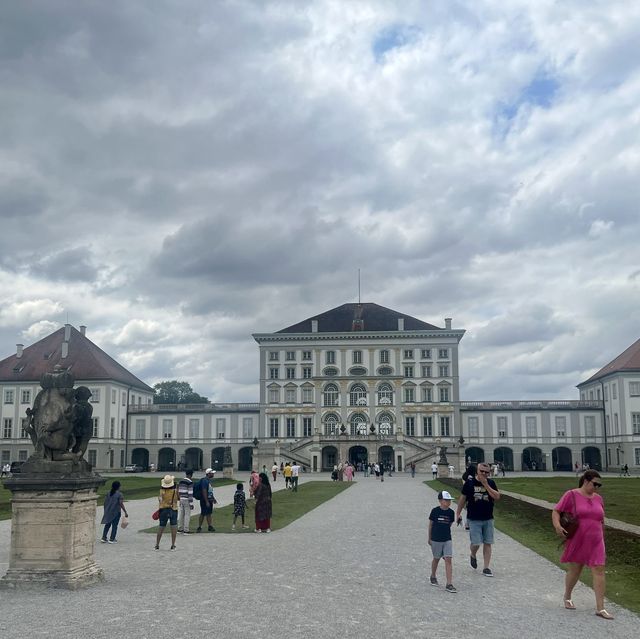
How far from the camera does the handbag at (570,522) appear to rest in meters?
9.03

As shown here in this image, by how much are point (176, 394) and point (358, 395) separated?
143 feet

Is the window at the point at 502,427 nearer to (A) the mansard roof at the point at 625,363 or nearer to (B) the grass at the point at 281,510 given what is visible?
(A) the mansard roof at the point at 625,363

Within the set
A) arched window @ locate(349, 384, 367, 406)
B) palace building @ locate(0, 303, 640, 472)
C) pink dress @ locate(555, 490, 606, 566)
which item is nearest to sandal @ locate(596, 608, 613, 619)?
pink dress @ locate(555, 490, 606, 566)

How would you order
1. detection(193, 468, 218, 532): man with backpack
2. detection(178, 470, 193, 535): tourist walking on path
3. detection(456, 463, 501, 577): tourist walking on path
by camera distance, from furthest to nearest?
1. detection(193, 468, 218, 532): man with backpack
2. detection(178, 470, 193, 535): tourist walking on path
3. detection(456, 463, 501, 577): tourist walking on path

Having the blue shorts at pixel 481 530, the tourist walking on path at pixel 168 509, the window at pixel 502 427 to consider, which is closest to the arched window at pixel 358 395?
the window at pixel 502 427

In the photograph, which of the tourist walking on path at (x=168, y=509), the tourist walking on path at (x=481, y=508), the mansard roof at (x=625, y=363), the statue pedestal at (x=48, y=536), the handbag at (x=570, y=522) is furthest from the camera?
the mansard roof at (x=625, y=363)

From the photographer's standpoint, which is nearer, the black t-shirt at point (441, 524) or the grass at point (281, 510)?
the black t-shirt at point (441, 524)

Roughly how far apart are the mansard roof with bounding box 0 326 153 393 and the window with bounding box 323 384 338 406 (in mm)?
21333

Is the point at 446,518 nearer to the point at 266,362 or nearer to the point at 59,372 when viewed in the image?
the point at 59,372

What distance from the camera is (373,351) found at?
79.6m

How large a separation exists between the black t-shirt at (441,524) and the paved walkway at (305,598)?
0.71 meters

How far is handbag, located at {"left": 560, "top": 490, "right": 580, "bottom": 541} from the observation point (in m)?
9.03

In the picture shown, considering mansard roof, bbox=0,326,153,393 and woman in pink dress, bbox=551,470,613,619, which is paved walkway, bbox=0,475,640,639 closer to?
woman in pink dress, bbox=551,470,613,619

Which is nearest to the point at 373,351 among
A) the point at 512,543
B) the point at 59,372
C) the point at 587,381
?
the point at 587,381
